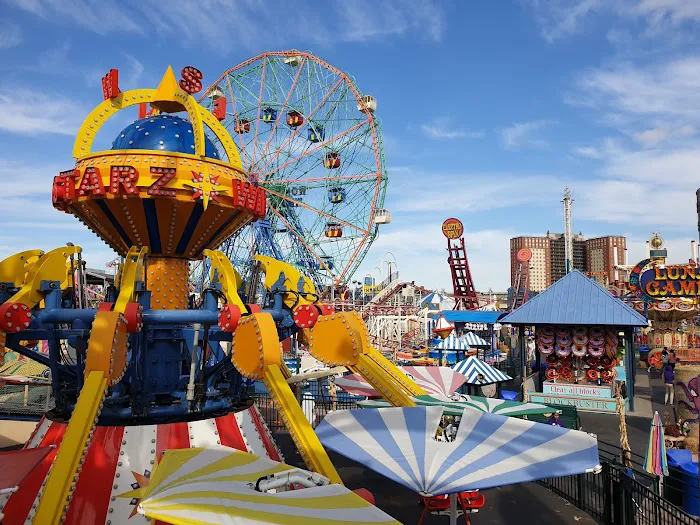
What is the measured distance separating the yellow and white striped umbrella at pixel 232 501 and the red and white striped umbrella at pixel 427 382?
7.12 meters

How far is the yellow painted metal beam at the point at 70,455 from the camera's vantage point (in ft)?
15.1

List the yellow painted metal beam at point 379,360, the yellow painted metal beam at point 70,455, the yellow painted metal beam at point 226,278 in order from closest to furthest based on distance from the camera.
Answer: the yellow painted metal beam at point 70,455 < the yellow painted metal beam at point 226,278 < the yellow painted metal beam at point 379,360

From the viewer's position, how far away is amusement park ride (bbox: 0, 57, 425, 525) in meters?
6.34

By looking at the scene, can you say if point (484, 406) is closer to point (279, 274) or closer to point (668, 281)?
point (279, 274)

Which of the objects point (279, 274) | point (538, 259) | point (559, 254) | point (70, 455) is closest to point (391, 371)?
point (279, 274)

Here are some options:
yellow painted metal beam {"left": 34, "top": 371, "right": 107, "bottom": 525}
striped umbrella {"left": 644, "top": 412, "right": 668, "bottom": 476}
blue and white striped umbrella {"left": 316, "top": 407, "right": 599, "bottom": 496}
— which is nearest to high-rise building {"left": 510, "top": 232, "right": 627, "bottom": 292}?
striped umbrella {"left": 644, "top": 412, "right": 668, "bottom": 476}

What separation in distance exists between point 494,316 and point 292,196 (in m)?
17.1

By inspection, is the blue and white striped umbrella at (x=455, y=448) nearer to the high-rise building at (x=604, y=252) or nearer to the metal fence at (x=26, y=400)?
the metal fence at (x=26, y=400)

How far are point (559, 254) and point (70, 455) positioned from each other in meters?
180

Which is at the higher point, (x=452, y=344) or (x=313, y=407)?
(x=452, y=344)

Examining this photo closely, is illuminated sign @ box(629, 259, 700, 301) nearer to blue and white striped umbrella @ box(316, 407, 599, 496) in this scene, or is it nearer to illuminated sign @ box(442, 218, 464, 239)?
illuminated sign @ box(442, 218, 464, 239)

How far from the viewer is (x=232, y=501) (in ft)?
13.8

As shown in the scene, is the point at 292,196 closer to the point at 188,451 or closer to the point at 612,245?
the point at 188,451

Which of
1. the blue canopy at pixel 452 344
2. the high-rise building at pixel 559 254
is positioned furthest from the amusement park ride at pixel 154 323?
the high-rise building at pixel 559 254
